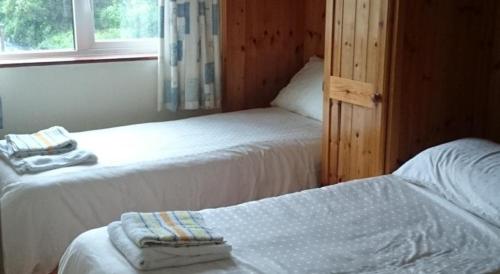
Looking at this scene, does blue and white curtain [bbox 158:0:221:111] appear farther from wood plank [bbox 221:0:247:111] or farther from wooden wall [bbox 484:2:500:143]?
wooden wall [bbox 484:2:500:143]

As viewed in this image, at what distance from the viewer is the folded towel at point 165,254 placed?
1.65m

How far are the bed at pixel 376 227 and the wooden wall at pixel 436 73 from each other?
0.80 ft

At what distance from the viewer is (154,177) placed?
2.67 metres

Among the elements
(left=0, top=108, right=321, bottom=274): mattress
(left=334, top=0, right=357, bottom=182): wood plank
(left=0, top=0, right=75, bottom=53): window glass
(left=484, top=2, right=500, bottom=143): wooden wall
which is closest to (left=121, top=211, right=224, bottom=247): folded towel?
(left=0, top=108, right=321, bottom=274): mattress

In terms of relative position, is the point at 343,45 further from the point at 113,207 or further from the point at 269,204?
the point at 113,207

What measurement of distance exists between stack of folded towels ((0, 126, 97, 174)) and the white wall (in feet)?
1.70

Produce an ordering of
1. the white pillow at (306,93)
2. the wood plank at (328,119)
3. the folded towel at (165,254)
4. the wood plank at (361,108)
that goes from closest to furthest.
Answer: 1. the folded towel at (165,254)
2. the wood plank at (361,108)
3. the wood plank at (328,119)
4. the white pillow at (306,93)

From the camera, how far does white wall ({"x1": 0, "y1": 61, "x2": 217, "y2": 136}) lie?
3330 mm

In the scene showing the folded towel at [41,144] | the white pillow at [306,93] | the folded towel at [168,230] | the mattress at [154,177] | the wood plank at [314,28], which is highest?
the wood plank at [314,28]

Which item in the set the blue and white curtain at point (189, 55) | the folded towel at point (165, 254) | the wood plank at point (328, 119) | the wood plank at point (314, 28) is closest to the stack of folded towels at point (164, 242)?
the folded towel at point (165, 254)

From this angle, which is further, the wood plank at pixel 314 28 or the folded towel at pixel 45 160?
the wood plank at pixel 314 28

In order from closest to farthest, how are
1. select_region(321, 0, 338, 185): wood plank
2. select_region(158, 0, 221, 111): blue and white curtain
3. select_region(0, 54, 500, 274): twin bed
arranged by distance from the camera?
select_region(0, 54, 500, 274): twin bed → select_region(321, 0, 338, 185): wood plank → select_region(158, 0, 221, 111): blue and white curtain

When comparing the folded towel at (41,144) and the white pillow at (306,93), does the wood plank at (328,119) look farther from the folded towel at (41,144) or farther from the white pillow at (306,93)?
the folded towel at (41,144)

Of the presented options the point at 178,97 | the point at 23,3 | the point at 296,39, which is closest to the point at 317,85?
the point at 296,39
